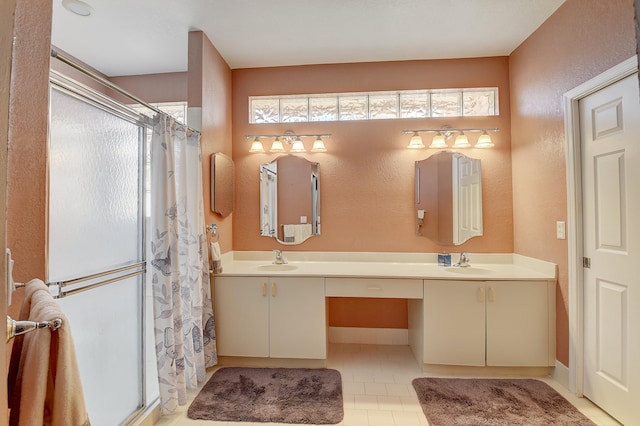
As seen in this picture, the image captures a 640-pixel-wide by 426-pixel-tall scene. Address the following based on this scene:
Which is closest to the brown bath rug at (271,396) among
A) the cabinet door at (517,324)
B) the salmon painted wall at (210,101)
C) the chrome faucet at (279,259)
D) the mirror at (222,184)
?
the chrome faucet at (279,259)

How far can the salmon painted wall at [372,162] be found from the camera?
288cm

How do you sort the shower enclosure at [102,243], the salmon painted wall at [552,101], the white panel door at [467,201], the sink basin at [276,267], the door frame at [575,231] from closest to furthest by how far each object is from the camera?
1. the shower enclosure at [102,243]
2. the salmon painted wall at [552,101]
3. the door frame at [575,231]
4. the sink basin at [276,267]
5. the white panel door at [467,201]

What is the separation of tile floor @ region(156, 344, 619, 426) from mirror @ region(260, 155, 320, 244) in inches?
45.5

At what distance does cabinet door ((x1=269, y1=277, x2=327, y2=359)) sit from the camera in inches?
96.0

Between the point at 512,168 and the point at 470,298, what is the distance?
1333mm

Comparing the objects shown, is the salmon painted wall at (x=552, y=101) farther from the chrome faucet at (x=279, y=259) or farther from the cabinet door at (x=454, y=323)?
the chrome faucet at (x=279, y=259)

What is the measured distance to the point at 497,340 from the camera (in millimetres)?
2316

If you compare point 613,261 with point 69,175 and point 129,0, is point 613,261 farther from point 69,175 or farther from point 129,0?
point 129,0

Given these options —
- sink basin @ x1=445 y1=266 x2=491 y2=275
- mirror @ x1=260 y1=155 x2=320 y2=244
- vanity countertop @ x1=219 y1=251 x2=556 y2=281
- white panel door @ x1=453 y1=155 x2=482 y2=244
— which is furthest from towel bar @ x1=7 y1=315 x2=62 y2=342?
white panel door @ x1=453 y1=155 x2=482 y2=244

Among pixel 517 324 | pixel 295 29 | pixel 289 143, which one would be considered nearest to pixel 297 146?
pixel 289 143

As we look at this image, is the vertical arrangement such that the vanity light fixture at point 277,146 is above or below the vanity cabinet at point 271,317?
above

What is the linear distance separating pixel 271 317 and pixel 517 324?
1.85 meters

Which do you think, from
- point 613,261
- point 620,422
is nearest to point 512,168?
point 613,261

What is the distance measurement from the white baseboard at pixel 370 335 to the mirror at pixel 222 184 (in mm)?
1544
